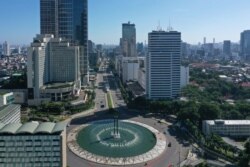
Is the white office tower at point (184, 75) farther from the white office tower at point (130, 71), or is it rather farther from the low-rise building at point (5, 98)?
the low-rise building at point (5, 98)

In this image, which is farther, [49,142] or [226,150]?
[226,150]

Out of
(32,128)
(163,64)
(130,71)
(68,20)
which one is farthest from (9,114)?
(130,71)

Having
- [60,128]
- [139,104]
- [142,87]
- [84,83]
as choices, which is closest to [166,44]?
[139,104]

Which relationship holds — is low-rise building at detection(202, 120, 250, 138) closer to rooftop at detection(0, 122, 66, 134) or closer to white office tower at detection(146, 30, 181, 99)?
white office tower at detection(146, 30, 181, 99)

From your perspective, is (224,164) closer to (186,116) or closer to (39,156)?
(186,116)

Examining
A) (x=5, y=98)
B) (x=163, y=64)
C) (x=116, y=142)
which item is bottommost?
(x=116, y=142)

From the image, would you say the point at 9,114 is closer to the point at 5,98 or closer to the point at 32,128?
the point at 32,128

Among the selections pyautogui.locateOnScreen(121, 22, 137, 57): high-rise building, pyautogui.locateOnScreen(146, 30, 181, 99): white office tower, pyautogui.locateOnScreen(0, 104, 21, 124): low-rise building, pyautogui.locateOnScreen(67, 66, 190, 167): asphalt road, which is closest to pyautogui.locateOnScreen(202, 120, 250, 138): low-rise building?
pyautogui.locateOnScreen(67, 66, 190, 167): asphalt road
